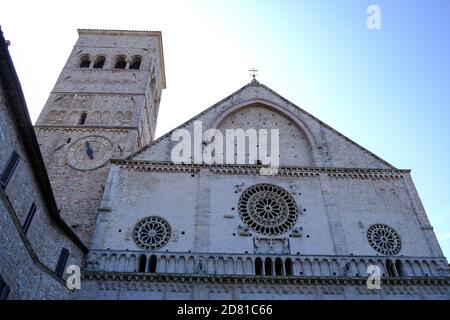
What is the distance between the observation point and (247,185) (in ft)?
58.7

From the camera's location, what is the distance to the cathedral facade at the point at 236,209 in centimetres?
1456

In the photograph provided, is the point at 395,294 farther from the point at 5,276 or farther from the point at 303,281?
the point at 5,276

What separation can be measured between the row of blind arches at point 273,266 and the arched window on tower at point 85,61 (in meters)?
16.5

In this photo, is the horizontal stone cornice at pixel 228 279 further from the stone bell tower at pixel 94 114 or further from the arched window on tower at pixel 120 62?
the arched window on tower at pixel 120 62

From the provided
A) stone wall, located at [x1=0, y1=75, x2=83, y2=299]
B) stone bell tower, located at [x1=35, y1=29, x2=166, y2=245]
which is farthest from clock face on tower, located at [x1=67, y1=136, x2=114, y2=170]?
stone wall, located at [x1=0, y1=75, x2=83, y2=299]

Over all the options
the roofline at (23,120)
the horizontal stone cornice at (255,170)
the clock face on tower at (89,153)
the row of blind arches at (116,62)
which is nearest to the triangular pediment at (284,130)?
the horizontal stone cornice at (255,170)

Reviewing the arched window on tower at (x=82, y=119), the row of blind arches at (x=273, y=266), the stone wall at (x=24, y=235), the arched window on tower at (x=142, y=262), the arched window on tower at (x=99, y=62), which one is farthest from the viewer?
the arched window on tower at (x=99, y=62)

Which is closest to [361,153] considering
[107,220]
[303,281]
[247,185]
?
[247,185]

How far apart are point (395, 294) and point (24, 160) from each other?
45.8 feet

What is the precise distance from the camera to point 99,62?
26828 mm

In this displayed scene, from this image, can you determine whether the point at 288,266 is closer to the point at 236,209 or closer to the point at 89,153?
the point at 236,209

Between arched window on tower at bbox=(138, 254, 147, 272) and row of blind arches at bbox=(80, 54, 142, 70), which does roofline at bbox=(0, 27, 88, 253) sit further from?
row of blind arches at bbox=(80, 54, 142, 70)

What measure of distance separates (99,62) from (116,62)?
1.18 meters

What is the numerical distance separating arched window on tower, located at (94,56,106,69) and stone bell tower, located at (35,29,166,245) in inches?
2.6
